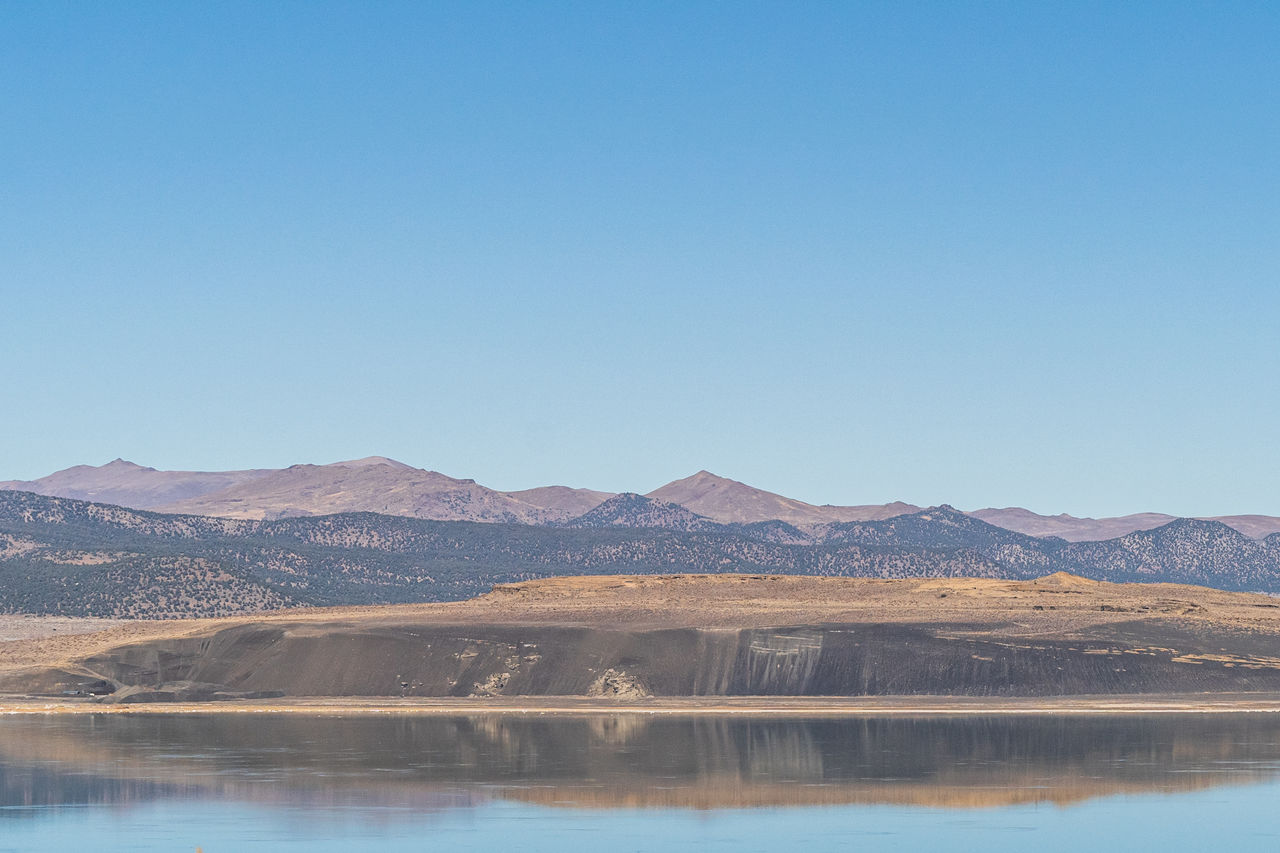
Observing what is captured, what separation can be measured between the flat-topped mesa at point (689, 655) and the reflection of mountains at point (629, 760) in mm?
11335

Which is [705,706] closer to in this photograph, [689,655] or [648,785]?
[689,655]

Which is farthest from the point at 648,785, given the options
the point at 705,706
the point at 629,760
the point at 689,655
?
the point at 689,655

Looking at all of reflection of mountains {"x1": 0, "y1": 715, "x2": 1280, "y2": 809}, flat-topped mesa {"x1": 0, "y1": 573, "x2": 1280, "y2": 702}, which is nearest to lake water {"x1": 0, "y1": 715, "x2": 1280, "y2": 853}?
reflection of mountains {"x1": 0, "y1": 715, "x2": 1280, "y2": 809}

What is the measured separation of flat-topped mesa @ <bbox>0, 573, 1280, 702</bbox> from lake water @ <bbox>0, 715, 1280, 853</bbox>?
43.7ft

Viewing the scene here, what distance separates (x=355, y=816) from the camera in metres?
44.5

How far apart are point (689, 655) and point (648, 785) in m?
37.6

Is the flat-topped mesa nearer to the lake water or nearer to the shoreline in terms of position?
the shoreline

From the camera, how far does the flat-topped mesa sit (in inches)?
3354

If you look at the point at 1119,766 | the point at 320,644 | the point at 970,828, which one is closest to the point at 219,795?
the point at 970,828

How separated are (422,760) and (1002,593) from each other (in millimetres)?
66700

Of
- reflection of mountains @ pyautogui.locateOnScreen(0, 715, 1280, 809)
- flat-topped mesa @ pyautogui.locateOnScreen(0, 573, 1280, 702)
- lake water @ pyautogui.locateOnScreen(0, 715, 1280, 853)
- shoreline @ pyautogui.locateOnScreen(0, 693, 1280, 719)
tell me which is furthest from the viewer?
flat-topped mesa @ pyautogui.locateOnScreen(0, 573, 1280, 702)

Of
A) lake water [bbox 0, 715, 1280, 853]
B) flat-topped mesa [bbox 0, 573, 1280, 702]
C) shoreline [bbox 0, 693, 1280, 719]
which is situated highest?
flat-topped mesa [bbox 0, 573, 1280, 702]

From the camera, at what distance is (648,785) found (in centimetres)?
5025

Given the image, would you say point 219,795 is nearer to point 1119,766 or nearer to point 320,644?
point 1119,766
